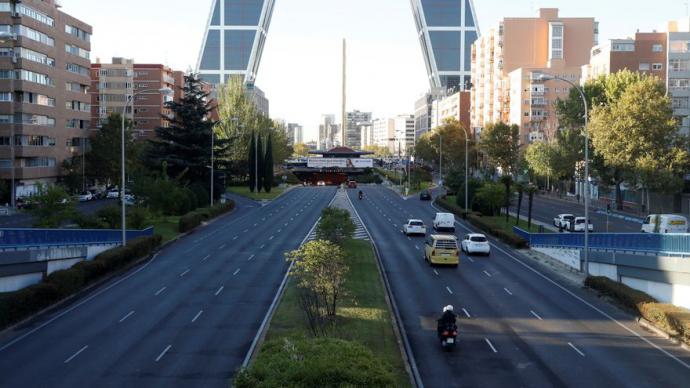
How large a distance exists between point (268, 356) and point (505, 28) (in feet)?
409

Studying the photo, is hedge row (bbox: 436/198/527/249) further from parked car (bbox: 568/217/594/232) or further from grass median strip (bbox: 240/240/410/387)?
grass median strip (bbox: 240/240/410/387)

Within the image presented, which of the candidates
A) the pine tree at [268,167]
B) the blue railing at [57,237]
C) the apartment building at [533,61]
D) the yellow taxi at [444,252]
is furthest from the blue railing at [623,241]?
the apartment building at [533,61]

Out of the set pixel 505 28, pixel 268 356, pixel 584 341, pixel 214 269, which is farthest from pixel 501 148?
pixel 268 356

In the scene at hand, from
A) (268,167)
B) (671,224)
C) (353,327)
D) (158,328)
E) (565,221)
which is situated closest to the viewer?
(353,327)

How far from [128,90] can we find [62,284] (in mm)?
98896

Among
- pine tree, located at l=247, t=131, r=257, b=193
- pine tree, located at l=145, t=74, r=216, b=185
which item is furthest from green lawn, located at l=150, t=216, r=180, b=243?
pine tree, located at l=247, t=131, r=257, b=193

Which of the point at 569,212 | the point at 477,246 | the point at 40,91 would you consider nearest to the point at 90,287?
the point at 477,246

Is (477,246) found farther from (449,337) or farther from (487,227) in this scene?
(449,337)

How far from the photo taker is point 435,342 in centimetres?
2233

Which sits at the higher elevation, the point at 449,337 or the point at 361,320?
the point at 449,337

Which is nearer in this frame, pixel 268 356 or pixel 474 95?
pixel 268 356

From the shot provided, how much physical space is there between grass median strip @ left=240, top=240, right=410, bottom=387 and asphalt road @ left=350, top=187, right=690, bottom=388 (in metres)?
0.85

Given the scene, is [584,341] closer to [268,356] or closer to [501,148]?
[268,356]

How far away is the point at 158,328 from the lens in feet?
80.1
